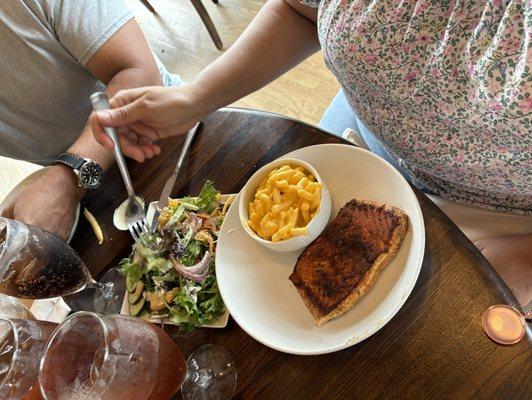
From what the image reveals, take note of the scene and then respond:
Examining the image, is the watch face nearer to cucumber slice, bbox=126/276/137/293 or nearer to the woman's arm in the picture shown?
the woman's arm

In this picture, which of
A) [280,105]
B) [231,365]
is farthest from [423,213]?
[280,105]

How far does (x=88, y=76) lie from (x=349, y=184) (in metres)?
0.92

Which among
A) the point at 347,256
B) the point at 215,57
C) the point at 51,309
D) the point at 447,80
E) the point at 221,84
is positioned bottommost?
the point at 215,57

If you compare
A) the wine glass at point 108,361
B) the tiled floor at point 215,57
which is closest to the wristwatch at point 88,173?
the wine glass at point 108,361

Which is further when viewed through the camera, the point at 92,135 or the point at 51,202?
the point at 92,135

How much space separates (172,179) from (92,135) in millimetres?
344

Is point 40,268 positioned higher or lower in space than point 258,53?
lower

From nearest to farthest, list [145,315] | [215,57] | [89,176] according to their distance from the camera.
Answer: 1. [145,315]
2. [89,176]
3. [215,57]

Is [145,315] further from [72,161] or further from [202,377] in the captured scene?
[72,161]

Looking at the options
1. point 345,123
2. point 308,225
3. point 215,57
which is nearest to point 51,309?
point 308,225

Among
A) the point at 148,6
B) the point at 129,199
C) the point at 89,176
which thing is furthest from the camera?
the point at 148,6

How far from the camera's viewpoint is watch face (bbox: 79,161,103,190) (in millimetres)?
1096

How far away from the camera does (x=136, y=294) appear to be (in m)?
0.87

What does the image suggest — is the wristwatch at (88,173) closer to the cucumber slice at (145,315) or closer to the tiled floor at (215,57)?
the cucumber slice at (145,315)
